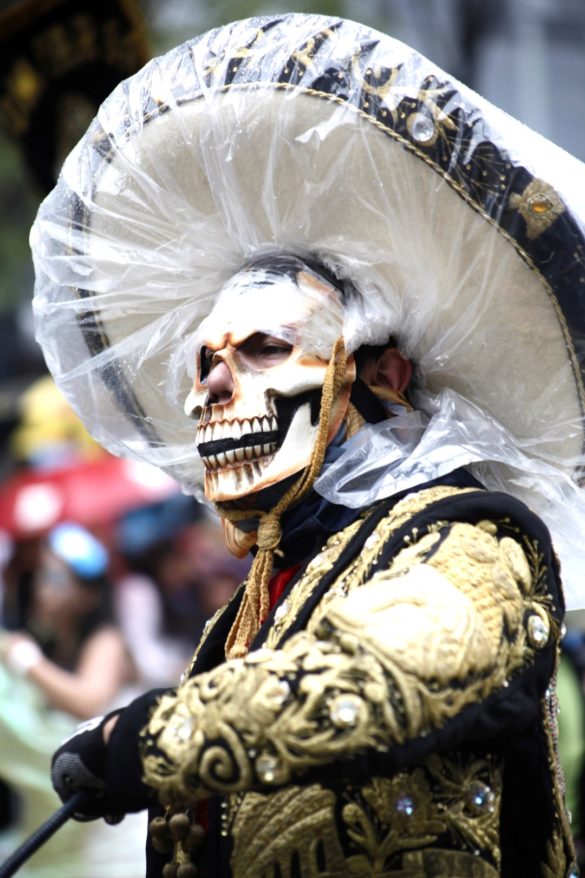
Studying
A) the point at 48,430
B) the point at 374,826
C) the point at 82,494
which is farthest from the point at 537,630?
the point at 48,430

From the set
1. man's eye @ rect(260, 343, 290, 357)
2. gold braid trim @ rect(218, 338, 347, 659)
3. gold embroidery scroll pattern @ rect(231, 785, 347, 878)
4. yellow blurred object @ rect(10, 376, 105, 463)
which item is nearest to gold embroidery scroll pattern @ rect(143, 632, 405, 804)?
gold embroidery scroll pattern @ rect(231, 785, 347, 878)

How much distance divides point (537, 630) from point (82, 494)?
7496mm

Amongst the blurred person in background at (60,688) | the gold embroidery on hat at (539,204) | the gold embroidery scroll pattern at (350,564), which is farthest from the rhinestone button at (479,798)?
the blurred person in background at (60,688)

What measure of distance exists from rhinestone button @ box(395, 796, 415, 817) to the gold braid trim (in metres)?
0.56

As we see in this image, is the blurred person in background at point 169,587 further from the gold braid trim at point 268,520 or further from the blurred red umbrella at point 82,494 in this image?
the gold braid trim at point 268,520

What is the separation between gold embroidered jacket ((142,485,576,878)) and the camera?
7.50 ft

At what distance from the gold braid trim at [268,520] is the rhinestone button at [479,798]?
0.60m

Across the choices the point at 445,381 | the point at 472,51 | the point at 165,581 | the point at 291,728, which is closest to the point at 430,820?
the point at 291,728

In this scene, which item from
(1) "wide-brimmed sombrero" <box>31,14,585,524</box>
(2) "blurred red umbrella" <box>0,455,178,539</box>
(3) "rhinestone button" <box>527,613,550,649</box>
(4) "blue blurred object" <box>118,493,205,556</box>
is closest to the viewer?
(3) "rhinestone button" <box>527,613,550,649</box>

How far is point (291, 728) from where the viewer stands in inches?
89.4

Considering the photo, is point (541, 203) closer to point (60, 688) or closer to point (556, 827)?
point (556, 827)

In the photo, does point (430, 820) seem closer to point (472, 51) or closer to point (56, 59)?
point (56, 59)

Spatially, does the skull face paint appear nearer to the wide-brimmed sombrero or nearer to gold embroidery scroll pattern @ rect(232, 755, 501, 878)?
the wide-brimmed sombrero

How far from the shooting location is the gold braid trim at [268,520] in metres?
2.99
